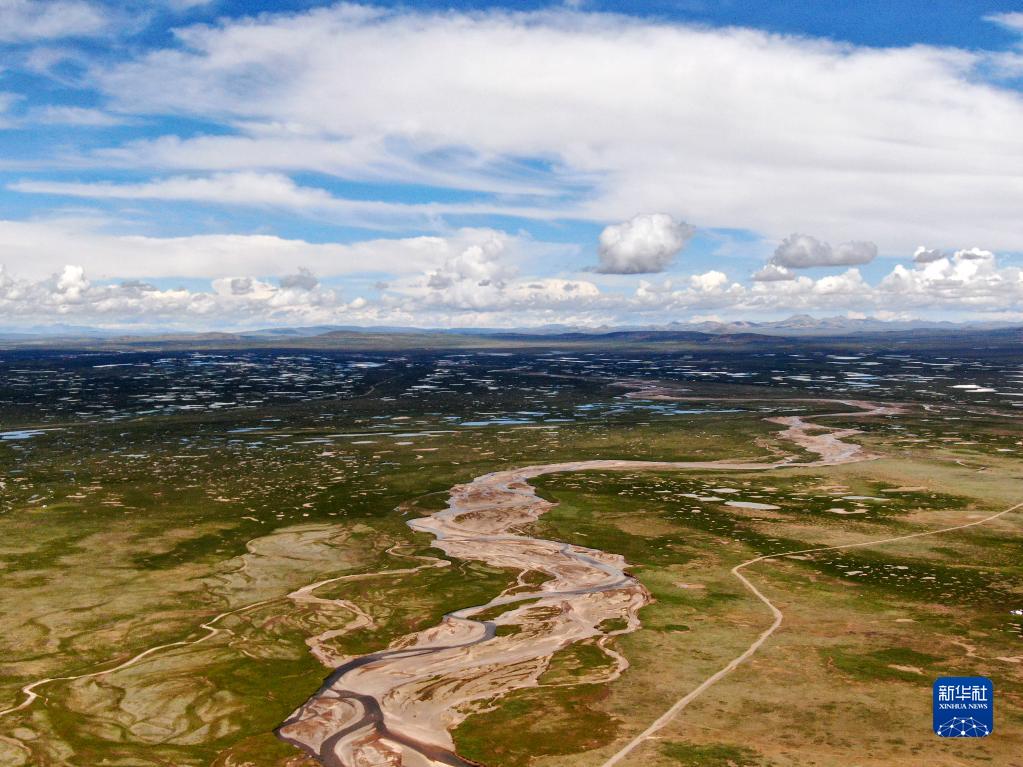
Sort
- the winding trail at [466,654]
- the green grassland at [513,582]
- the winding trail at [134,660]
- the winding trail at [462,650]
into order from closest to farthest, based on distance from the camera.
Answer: the winding trail at [466,654] < the winding trail at [462,650] < the green grassland at [513,582] < the winding trail at [134,660]

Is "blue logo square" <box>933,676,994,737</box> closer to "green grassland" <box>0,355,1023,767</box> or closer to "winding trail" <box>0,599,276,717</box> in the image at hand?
"green grassland" <box>0,355,1023,767</box>

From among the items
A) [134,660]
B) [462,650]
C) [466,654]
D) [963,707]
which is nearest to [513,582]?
[462,650]

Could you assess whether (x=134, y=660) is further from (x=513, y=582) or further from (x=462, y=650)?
(x=513, y=582)

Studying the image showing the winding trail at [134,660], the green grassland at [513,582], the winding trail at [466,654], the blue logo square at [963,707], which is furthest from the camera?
the winding trail at [134,660]

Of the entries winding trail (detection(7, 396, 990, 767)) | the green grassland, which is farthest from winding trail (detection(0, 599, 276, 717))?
the green grassland

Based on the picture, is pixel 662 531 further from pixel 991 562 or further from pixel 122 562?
pixel 122 562

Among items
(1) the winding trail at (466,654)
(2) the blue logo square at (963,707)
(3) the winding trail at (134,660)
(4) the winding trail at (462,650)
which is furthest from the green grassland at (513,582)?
(1) the winding trail at (466,654)

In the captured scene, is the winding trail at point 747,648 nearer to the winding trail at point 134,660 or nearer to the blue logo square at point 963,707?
the blue logo square at point 963,707

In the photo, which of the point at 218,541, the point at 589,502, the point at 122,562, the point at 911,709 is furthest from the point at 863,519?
the point at 122,562

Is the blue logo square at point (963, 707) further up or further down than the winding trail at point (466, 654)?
further up

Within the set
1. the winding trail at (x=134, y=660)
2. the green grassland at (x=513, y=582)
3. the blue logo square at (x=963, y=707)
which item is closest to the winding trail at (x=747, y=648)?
the green grassland at (x=513, y=582)

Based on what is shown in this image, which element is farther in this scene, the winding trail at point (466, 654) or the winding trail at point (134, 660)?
the winding trail at point (134, 660)
